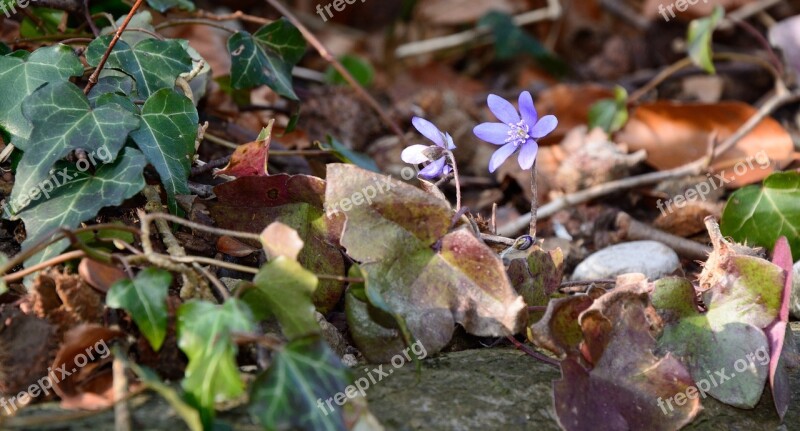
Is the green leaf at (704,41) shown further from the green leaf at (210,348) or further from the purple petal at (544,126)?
the green leaf at (210,348)

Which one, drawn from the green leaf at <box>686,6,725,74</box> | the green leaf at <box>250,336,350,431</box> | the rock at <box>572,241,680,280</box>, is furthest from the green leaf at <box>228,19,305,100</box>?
the green leaf at <box>686,6,725,74</box>

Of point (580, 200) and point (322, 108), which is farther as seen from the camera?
point (322, 108)

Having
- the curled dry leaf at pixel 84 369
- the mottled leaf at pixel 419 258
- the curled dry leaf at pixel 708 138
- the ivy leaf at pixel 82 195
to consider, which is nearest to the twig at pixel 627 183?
the curled dry leaf at pixel 708 138

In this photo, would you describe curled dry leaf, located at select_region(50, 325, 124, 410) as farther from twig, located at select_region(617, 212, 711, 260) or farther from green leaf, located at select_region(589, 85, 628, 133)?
green leaf, located at select_region(589, 85, 628, 133)

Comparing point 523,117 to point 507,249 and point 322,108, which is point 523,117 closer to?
point 507,249

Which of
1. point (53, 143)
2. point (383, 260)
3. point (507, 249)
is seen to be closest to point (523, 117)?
point (507, 249)

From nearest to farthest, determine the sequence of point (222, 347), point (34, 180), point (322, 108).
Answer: point (222, 347), point (34, 180), point (322, 108)
